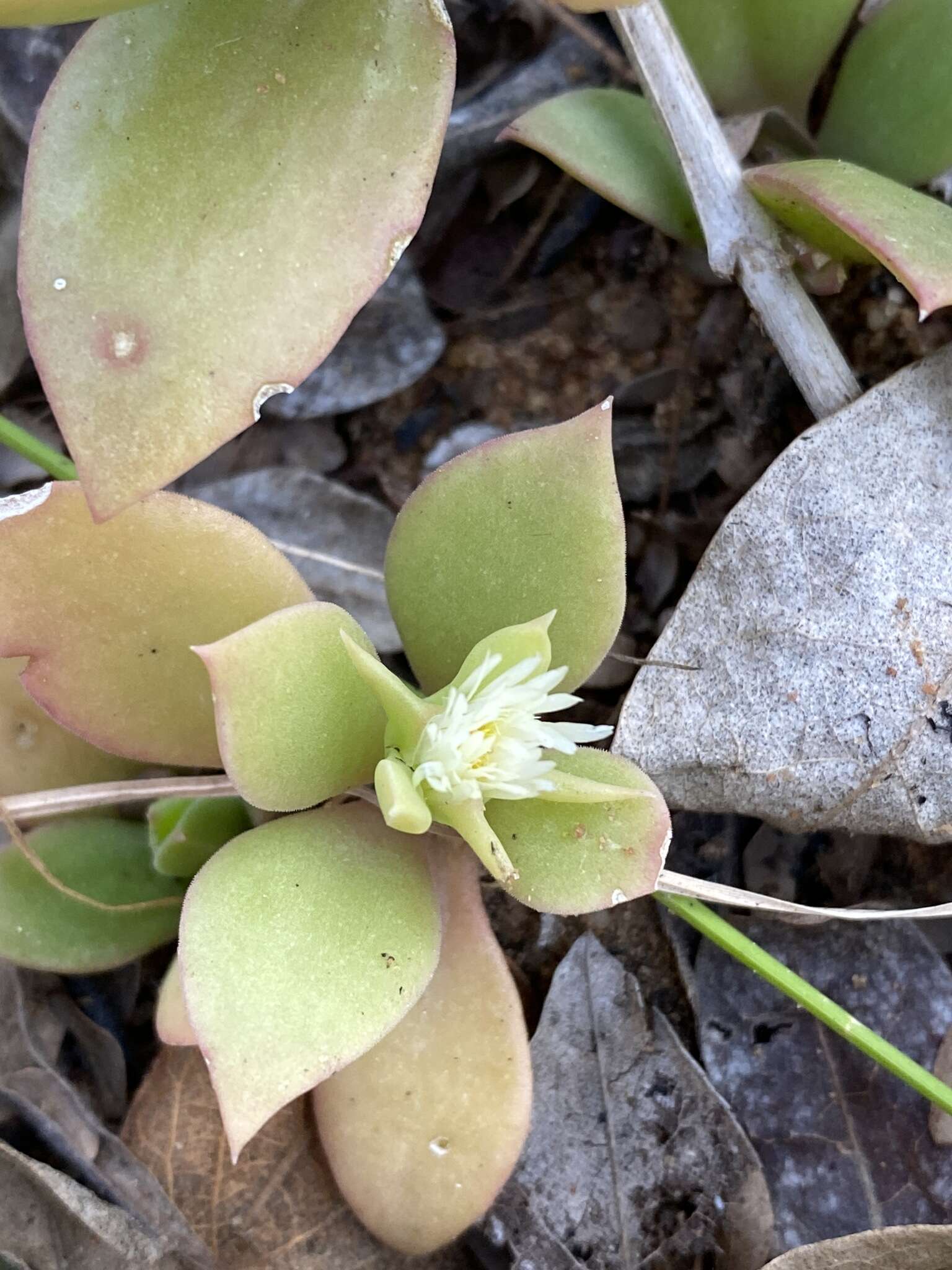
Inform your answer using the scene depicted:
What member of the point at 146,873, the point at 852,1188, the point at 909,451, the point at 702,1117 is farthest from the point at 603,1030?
the point at 909,451

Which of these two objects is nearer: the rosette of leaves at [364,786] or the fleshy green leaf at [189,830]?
the rosette of leaves at [364,786]

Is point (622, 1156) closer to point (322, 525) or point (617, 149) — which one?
point (322, 525)

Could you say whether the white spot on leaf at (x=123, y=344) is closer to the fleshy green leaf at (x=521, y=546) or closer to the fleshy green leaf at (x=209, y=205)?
the fleshy green leaf at (x=209, y=205)

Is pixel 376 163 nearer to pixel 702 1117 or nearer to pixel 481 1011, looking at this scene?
pixel 481 1011

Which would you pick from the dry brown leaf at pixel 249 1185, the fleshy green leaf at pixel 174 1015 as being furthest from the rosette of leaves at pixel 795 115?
the dry brown leaf at pixel 249 1185

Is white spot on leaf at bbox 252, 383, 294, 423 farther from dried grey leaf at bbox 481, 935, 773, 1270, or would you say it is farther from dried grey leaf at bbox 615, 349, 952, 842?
dried grey leaf at bbox 481, 935, 773, 1270
